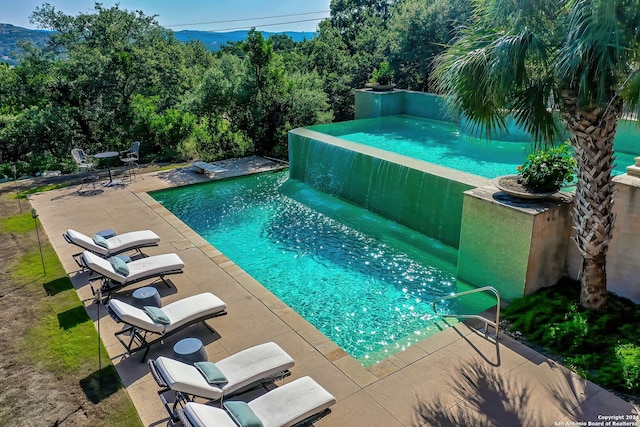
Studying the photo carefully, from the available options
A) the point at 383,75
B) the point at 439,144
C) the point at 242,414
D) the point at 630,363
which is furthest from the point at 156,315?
the point at 383,75

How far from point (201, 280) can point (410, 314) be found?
4003 millimetres

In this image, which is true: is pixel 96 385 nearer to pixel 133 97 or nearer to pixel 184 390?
pixel 184 390

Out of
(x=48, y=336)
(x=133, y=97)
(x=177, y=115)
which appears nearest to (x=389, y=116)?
(x=177, y=115)

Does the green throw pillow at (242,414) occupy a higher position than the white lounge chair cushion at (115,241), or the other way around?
the white lounge chair cushion at (115,241)

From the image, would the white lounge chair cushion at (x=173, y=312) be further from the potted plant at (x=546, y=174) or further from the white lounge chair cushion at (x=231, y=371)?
the potted plant at (x=546, y=174)

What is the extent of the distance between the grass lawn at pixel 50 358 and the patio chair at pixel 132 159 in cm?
658

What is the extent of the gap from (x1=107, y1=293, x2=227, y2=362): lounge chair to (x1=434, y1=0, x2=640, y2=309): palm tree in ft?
17.0

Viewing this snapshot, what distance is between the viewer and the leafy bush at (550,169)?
8266mm

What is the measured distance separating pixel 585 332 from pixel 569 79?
3.72m

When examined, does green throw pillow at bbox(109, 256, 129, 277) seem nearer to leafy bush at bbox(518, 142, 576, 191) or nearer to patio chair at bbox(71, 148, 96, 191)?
patio chair at bbox(71, 148, 96, 191)

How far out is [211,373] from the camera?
18.4 feet

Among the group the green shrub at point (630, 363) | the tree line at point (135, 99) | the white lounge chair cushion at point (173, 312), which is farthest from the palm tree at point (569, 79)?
the tree line at point (135, 99)

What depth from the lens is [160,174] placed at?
55.1 ft

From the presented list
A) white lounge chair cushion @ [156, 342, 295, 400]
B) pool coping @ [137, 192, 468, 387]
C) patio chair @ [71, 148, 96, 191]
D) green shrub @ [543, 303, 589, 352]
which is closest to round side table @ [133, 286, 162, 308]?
pool coping @ [137, 192, 468, 387]
